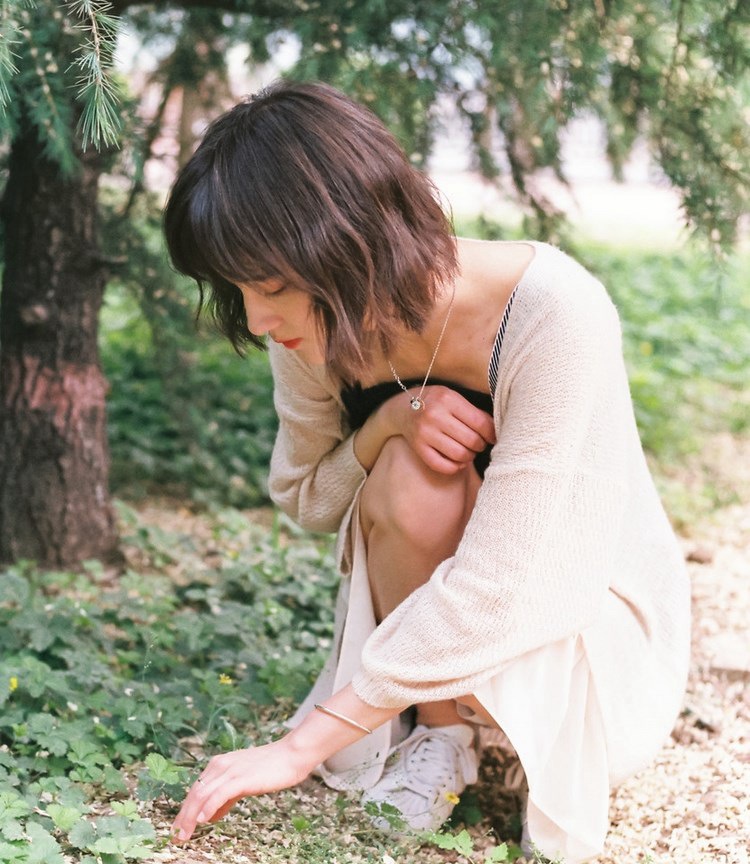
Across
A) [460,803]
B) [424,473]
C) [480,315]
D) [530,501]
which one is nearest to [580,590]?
[530,501]

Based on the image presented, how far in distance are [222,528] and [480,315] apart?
173 cm

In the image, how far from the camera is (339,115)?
1685 millimetres

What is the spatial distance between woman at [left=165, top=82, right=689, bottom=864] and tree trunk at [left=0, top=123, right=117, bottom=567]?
1.04m

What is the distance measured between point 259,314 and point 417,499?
1.46 feet

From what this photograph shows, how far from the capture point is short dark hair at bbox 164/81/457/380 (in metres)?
1.61

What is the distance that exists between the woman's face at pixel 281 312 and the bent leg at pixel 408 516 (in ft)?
1.00

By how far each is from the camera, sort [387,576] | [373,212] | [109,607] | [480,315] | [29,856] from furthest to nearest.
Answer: [109,607] → [387,576] → [480,315] → [373,212] → [29,856]

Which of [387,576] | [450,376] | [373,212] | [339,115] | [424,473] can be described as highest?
[339,115]

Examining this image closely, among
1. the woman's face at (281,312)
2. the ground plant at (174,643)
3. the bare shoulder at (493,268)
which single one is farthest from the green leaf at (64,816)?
the bare shoulder at (493,268)

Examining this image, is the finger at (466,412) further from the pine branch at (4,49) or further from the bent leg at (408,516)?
the pine branch at (4,49)

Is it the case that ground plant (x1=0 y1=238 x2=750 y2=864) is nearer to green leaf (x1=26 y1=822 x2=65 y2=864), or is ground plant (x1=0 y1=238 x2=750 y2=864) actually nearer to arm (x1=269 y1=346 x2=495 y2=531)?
green leaf (x1=26 y1=822 x2=65 y2=864)

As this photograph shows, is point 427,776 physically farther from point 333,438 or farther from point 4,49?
point 4,49

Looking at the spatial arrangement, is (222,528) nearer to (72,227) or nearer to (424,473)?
(72,227)

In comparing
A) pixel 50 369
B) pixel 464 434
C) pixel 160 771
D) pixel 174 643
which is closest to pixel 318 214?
pixel 464 434
